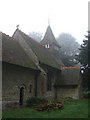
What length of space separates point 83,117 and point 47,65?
48.5 feet

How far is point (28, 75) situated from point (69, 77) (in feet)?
31.6

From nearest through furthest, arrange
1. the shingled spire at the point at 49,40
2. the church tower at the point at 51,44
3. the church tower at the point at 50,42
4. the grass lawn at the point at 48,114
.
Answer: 1. the grass lawn at the point at 48,114
2. the church tower at the point at 51,44
3. the church tower at the point at 50,42
4. the shingled spire at the point at 49,40

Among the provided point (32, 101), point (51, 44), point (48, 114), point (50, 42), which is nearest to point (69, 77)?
point (32, 101)

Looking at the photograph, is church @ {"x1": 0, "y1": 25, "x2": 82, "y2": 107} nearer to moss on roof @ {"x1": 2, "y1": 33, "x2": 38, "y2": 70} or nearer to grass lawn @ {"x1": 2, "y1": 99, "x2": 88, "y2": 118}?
moss on roof @ {"x1": 2, "y1": 33, "x2": 38, "y2": 70}

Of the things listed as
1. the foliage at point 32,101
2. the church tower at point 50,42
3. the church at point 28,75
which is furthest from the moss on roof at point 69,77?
the church tower at point 50,42

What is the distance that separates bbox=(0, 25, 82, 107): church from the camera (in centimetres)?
2262

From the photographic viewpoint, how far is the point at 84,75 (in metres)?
33.1

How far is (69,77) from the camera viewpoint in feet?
113

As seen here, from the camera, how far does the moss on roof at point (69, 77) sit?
3310 centimetres

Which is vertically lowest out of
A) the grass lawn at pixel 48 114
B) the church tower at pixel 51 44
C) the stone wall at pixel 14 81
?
the grass lawn at pixel 48 114

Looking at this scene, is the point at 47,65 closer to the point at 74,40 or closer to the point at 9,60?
the point at 9,60

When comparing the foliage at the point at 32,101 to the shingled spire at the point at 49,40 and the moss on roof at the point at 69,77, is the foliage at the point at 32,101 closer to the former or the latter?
the moss on roof at the point at 69,77

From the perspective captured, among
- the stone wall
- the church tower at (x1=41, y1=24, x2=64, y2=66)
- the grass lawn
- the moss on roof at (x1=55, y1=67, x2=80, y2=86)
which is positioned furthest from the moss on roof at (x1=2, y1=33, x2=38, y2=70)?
the church tower at (x1=41, y1=24, x2=64, y2=66)

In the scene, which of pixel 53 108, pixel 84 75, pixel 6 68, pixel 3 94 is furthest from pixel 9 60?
Answer: pixel 84 75
